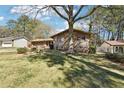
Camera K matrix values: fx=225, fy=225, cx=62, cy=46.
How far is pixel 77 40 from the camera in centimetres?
1922

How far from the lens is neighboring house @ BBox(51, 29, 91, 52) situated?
18422 millimetres

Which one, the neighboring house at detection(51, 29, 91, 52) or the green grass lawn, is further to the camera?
the neighboring house at detection(51, 29, 91, 52)

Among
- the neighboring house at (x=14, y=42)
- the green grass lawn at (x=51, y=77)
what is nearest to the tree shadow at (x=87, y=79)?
the green grass lawn at (x=51, y=77)

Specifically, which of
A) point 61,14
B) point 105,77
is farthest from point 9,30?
point 105,77

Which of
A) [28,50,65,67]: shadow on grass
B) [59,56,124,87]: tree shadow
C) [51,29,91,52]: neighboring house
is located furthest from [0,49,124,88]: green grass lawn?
[51,29,91,52]: neighboring house

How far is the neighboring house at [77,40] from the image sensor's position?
18422mm

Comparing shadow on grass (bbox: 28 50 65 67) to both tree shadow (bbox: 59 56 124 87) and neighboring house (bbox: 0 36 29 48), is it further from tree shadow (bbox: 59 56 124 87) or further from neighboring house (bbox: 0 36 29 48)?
neighboring house (bbox: 0 36 29 48)

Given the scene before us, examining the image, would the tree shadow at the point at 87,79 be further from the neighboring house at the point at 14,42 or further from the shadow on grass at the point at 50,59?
the neighboring house at the point at 14,42

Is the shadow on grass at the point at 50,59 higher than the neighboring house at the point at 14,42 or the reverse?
the reverse

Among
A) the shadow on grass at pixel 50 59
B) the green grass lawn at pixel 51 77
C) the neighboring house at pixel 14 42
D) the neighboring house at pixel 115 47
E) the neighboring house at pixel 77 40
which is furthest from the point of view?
the neighboring house at pixel 115 47

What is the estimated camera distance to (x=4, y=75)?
7.00 metres

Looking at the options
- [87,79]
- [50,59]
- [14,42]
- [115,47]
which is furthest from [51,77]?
[115,47]
